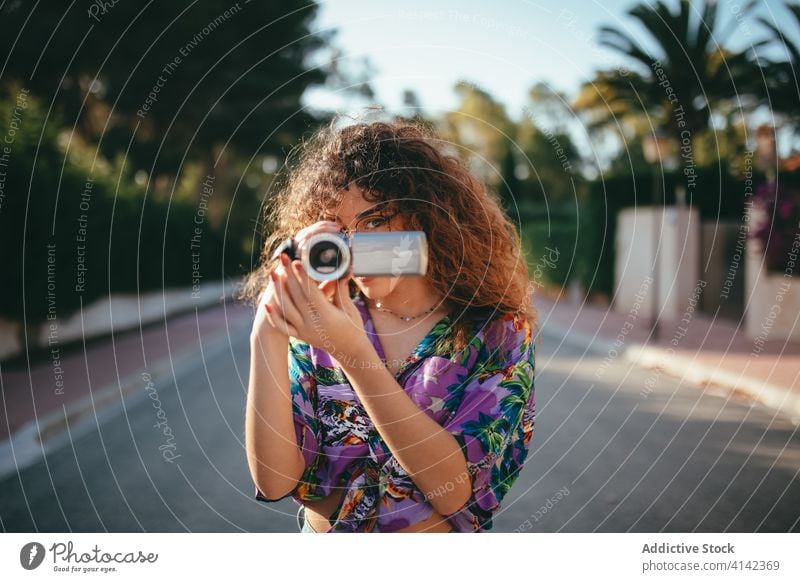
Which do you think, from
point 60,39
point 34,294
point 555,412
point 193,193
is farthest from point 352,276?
point 193,193

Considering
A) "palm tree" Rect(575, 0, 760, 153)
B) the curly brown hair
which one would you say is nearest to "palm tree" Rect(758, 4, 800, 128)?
"palm tree" Rect(575, 0, 760, 153)

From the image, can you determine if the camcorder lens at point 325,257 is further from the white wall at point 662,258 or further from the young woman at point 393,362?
the white wall at point 662,258

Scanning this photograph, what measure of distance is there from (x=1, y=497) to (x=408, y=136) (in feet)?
14.4

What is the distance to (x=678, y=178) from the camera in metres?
18.8

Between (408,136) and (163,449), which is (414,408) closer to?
(408,136)

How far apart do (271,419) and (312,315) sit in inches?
9.8

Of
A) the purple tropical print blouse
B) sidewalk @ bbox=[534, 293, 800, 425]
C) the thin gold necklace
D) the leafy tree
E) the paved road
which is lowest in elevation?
sidewalk @ bbox=[534, 293, 800, 425]

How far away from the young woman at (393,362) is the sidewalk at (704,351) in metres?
6.19

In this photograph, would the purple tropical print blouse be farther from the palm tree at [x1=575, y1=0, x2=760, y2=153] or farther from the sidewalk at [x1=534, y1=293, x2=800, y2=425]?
the palm tree at [x1=575, y1=0, x2=760, y2=153]

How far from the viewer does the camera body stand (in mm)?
1344

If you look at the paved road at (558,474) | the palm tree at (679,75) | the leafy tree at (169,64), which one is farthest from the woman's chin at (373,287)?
the palm tree at (679,75)

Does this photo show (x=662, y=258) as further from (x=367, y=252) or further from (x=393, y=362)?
(x=367, y=252)

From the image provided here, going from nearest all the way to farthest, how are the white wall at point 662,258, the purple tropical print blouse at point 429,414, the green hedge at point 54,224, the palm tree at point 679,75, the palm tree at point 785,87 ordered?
the purple tropical print blouse at point 429,414, the palm tree at point 785,87, the green hedge at point 54,224, the palm tree at point 679,75, the white wall at point 662,258

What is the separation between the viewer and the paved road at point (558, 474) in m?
4.41
